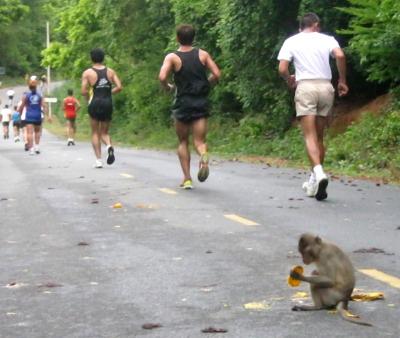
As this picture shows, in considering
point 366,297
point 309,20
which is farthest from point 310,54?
point 366,297

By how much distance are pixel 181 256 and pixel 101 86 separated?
417 inches

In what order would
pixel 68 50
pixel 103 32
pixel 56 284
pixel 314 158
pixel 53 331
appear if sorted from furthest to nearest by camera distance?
pixel 68 50, pixel 103 32, pixel 314 158, pixel 56 284, pixel 53 331

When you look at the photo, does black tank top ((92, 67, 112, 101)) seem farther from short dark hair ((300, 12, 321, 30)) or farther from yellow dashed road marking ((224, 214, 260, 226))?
yellow dashed road marking ((224, 214, 260, 226))

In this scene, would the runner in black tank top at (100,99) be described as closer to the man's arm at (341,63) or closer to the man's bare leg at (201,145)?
the man's bare leg at (201,145)

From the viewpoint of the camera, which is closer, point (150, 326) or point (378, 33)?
point (150, 326)

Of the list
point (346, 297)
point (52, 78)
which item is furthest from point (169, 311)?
point (52, 78)

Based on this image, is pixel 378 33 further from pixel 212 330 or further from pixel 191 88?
pixel 212 330

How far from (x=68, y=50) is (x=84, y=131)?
528 cm

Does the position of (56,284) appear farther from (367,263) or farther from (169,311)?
(367,263)

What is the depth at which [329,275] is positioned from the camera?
601cm

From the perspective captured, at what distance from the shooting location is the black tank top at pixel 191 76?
13.5 meters

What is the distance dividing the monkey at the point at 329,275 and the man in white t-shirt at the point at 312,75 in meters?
6.13

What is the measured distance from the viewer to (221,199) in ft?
40.7

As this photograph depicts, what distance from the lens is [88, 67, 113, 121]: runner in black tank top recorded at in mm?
18469
